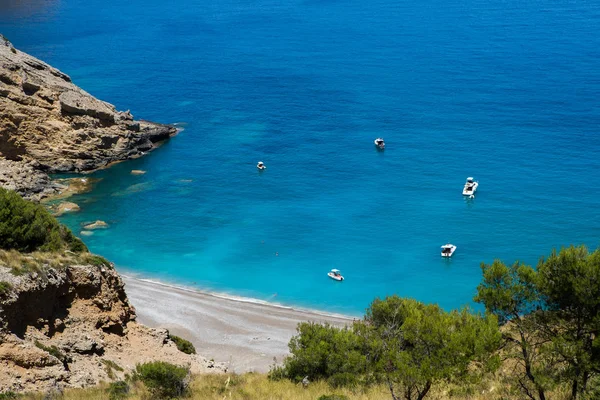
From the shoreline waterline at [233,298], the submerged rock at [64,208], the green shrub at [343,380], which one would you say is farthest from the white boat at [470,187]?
the green shrub at [343,380]

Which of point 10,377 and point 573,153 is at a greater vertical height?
point 573,153

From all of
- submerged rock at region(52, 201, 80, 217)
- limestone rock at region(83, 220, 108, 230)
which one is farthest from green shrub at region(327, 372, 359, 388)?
submerged rock at region(52, 201, 80, 217)

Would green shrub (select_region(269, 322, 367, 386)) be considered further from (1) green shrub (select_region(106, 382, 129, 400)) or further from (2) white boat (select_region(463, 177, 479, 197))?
(2) white boat (select_region(463, 177, 479, 197))

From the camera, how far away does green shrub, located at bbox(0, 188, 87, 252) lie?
28161mm

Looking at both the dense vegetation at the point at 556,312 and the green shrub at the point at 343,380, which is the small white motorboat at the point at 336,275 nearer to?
the green shrub at the point at 343,380

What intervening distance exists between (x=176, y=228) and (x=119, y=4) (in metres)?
115

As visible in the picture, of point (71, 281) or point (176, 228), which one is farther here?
point (176, 228)

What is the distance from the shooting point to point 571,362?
17.7 meters

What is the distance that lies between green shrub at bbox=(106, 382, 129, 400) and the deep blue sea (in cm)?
2521

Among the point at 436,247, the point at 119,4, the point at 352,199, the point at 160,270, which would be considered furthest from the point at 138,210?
the point at 119,4

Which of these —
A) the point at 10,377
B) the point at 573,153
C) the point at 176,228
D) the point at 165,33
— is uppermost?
the point at 165,33

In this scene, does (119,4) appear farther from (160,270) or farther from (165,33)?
(160,270)

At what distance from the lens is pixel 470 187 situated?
63438mm

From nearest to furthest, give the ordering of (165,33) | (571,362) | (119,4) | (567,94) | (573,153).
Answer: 1. (571,362)
2. (573,153)
3. (567,94)
4. (165,33)
5. (119,4)
